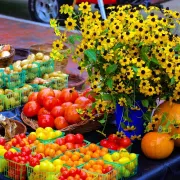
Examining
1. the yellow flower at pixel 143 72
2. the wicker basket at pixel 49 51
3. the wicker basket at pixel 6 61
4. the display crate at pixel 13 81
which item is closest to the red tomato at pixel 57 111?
the yellow flower at pixel 143 72

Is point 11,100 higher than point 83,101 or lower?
lower

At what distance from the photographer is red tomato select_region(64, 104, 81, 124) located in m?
3.74

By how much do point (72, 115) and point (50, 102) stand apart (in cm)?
25

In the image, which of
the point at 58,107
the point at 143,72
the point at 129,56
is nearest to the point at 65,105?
the point at 58,107

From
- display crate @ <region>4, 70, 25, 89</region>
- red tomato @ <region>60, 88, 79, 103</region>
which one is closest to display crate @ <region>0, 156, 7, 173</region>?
red tomato @ <region>60, 88, 79, 103</region>

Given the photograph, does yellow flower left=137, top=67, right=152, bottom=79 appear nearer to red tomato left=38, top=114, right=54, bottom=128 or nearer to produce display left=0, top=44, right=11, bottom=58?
red tomato left=38, top=114, right=54, bottom=128

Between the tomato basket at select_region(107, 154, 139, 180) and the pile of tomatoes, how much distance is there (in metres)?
0.61

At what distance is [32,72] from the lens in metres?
5.12

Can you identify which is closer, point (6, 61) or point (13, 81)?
point (13, 81)

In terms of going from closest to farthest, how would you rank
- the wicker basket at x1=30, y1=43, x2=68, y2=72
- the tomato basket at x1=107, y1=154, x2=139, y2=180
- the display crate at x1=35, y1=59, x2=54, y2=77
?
the tomato basket at x1=107, y1=154, x2=139, y2=180
the display crate at x1=35, y1=59, x2=54, y2=77
the wicker basket at x1=30, y1=43, x2=68, y2=72

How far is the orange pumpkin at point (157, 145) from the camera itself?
3289 mm

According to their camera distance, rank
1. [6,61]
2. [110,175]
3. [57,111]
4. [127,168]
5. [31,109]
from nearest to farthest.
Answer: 1. [110,175]
2. [127,168]
3. [57,111]
4. [31,109]
5. [6,61]

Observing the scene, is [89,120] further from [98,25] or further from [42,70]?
[42,70]

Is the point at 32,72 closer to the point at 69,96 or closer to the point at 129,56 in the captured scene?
the point at 69,96
